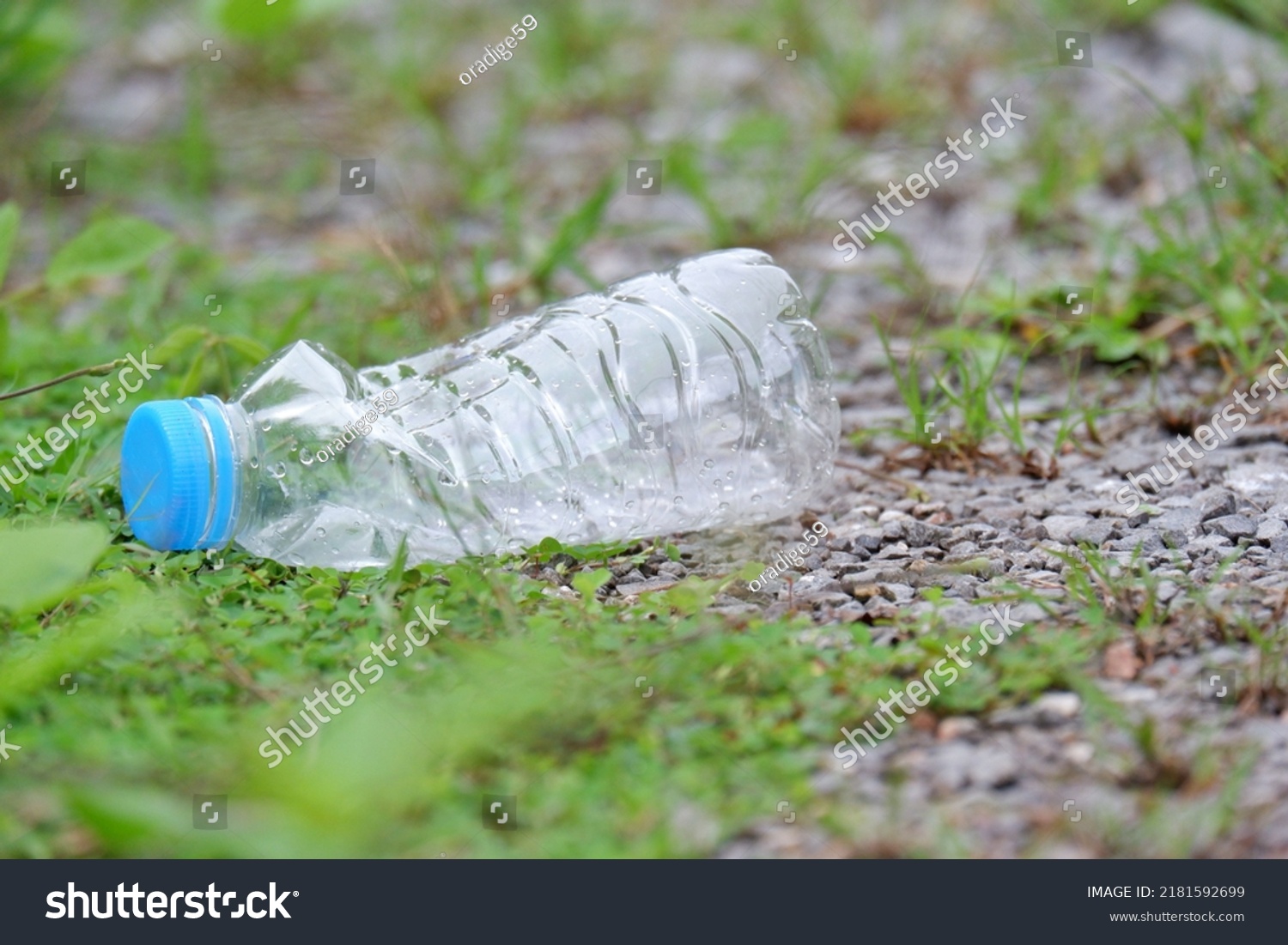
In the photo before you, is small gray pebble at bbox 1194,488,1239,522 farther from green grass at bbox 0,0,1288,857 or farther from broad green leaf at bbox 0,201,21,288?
broad green leaf at bbox 0,201,21,288

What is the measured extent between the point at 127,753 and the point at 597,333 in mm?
1150

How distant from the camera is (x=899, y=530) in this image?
2.31 m

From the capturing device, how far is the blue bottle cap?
2.06m

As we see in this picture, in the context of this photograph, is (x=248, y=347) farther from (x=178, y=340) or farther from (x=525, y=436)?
(x=525, y=436)

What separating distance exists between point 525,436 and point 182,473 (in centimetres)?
58

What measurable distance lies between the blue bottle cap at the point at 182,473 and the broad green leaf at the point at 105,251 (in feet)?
2.50

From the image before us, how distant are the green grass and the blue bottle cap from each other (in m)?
0.06

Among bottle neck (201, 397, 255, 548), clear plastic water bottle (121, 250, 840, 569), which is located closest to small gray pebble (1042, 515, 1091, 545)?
clear plastic water bottle (121, 250, 840, 569)

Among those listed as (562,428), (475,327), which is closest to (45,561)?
(562,428)

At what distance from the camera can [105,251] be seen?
2.81 metres

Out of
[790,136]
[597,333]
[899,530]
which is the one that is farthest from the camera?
[790,136]

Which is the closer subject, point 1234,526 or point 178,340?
point 1234,526

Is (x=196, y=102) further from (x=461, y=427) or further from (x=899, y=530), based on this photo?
(x=899, y=530)
